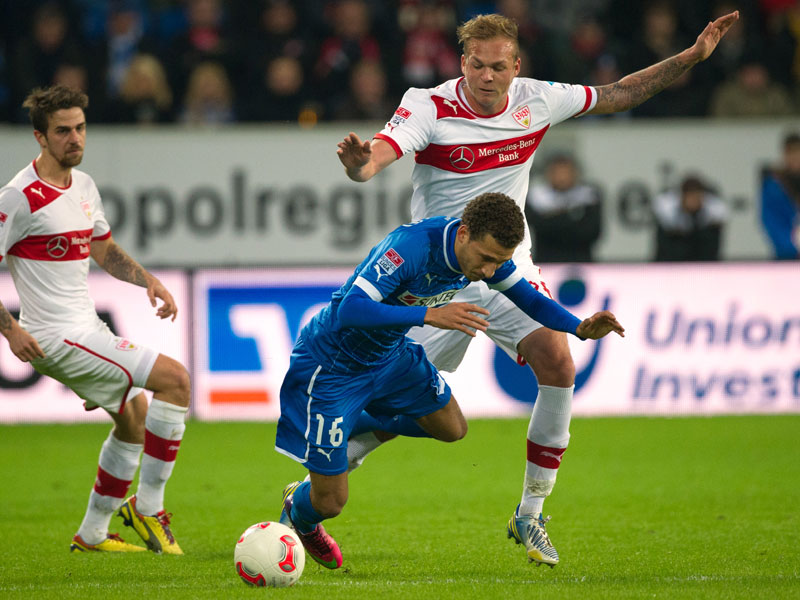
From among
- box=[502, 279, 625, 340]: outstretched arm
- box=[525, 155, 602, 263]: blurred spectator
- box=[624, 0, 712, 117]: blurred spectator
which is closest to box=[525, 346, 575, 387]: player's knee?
box=[502, 279, 625, 340]: outstretched arm

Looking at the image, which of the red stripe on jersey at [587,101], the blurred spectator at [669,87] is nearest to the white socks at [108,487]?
the red stripe on jersey at [587,101]

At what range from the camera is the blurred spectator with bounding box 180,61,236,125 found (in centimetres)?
1309

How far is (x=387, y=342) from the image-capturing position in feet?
17.9

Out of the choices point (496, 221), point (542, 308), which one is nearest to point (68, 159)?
point (496, 221)

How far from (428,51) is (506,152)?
7.80 meters

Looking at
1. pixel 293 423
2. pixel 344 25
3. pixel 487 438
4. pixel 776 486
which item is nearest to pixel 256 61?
pixel 344 25

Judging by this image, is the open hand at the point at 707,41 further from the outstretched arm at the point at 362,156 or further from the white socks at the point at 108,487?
the white socks at the point at 108,487

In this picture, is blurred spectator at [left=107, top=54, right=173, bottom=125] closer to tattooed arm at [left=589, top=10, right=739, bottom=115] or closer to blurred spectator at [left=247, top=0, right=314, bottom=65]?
blurred spectator at [left=247, top=0, right=314, bottom=65]

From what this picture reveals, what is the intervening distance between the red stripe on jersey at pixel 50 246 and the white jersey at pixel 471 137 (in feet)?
5.67

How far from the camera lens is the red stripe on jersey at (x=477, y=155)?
6.05m

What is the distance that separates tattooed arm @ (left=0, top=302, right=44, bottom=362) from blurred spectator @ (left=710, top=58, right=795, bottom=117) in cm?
977

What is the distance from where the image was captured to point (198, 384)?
10.9 m

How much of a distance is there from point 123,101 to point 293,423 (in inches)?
329

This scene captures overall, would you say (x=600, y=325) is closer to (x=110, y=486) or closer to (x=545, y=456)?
(x=545, y=456)
